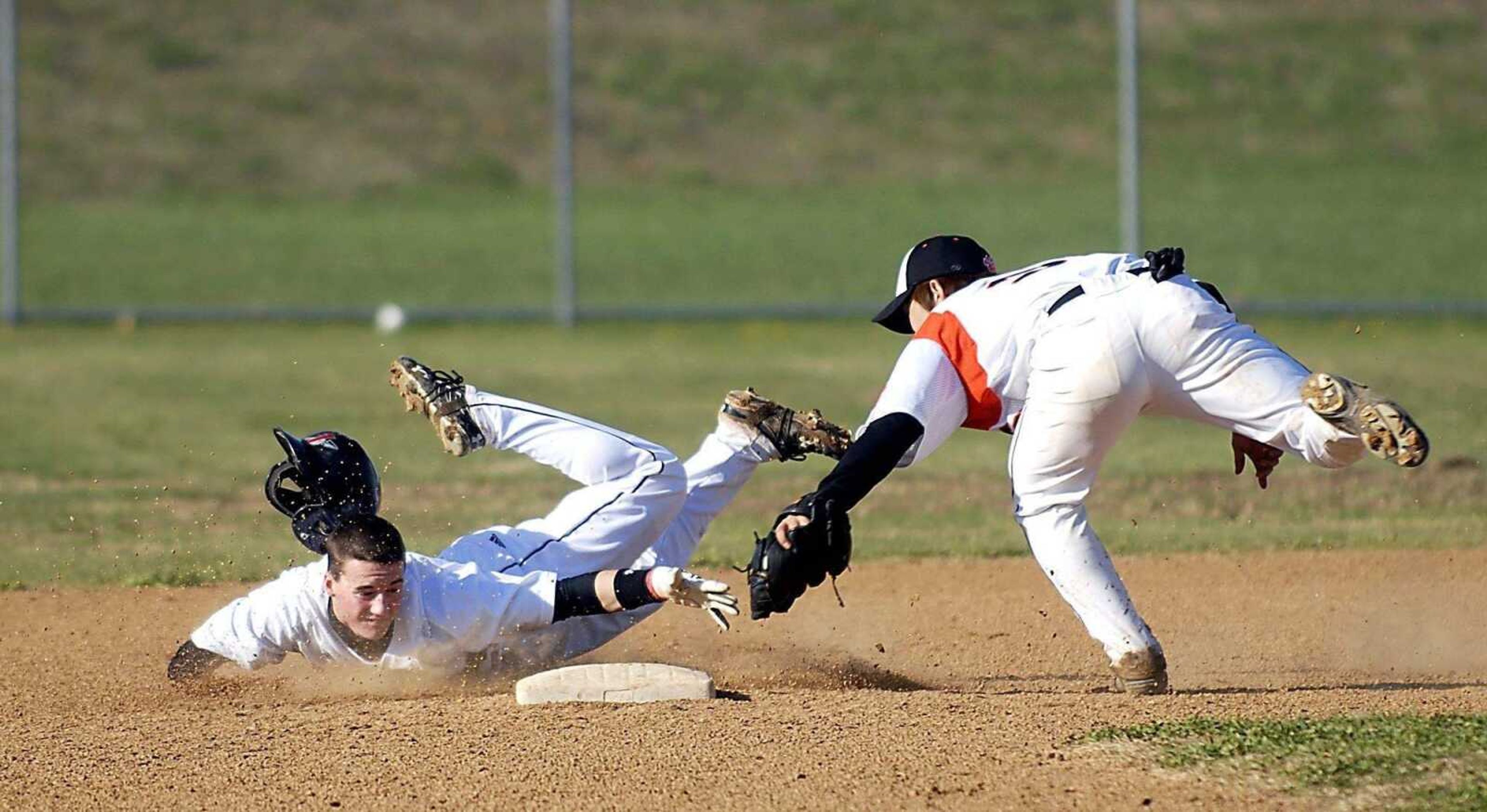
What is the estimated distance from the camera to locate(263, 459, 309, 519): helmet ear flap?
5.52 metres

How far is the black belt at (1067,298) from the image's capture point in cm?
510

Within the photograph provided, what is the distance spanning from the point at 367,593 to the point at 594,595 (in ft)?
2.04

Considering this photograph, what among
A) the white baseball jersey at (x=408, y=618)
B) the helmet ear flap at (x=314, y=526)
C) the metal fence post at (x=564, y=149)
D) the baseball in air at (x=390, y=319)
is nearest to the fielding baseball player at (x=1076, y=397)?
the white baseball jersey at (x=408, y=618)

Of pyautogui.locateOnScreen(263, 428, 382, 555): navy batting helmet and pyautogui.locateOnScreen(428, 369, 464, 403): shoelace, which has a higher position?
pyautogui.locateOnScreen(428, 369, 464, 403): shoelace

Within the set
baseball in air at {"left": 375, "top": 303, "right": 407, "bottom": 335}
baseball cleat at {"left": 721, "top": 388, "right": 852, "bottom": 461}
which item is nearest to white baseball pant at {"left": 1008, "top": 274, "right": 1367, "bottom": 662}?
baseball cleat at {"left": 721, "top": 388, "right": 852, "bottom": 461}

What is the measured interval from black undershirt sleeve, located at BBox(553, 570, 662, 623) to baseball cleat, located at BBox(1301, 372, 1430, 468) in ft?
5.87

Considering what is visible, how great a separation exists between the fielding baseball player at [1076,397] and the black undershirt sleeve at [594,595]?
0.44m

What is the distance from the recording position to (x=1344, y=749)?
4.25m

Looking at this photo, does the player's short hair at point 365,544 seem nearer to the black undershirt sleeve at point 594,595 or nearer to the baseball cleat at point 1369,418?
the black undershirt sleeve at point 594,595

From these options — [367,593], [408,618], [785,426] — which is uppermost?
[785,426]

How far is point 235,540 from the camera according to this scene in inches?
319

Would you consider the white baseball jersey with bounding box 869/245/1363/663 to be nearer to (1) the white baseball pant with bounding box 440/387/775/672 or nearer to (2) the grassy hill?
(1) the white baseball pant with bounding box 440/387/775/672

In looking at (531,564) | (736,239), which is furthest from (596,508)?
(736,239)

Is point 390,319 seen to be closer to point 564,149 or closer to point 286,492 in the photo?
point 564,149
